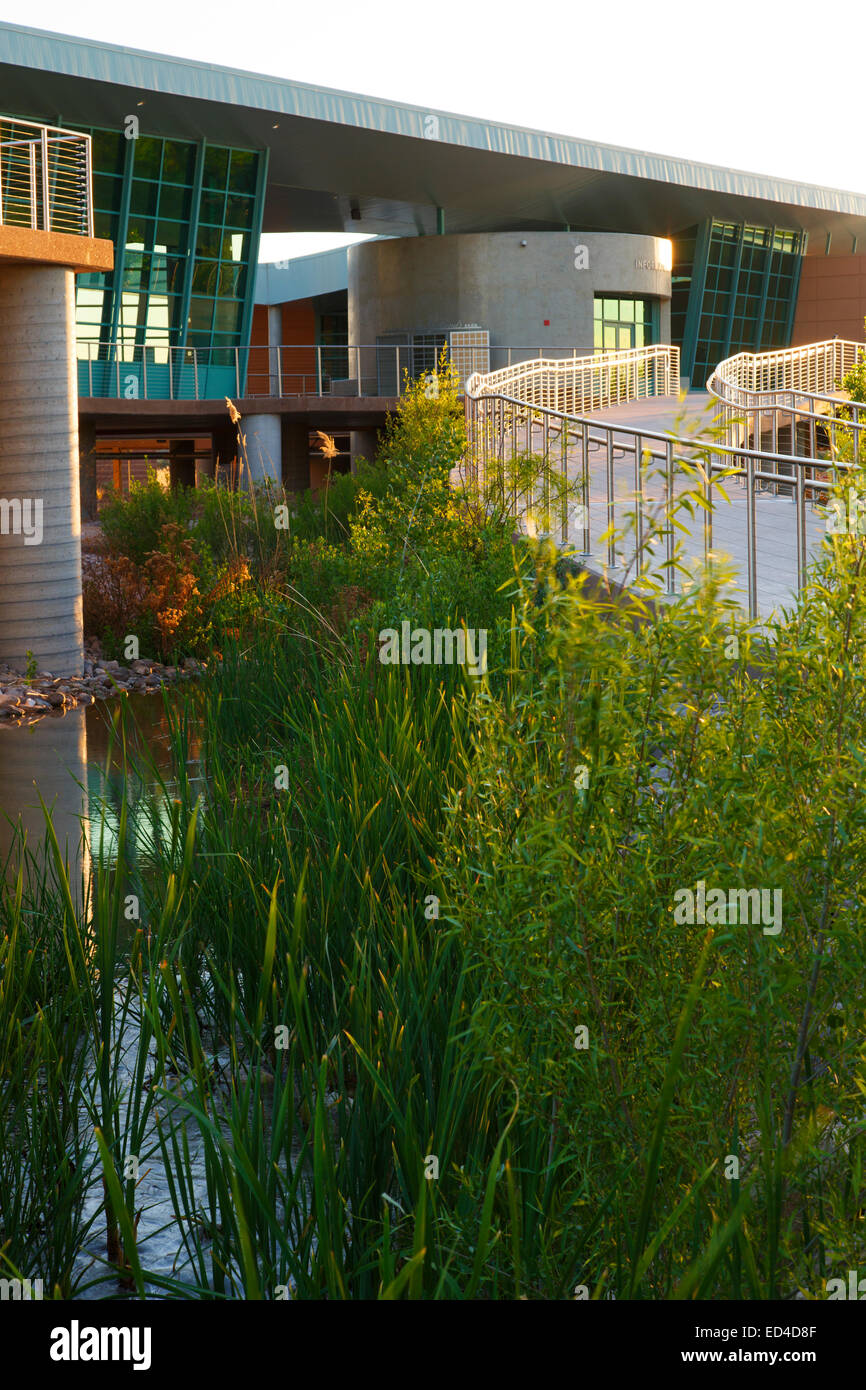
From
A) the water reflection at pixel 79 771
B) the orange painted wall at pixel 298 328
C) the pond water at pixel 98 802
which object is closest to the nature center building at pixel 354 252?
the orange painted wall at pixel 298 328

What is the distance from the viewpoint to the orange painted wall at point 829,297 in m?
50.8

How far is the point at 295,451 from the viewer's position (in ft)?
111

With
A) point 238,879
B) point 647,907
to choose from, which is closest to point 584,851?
point 647,907

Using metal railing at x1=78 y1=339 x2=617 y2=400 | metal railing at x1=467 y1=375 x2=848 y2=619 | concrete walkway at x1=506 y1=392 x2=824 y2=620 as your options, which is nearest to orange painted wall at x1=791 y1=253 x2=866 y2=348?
metal railing at x1=78 y1=339 x2=617 y2=400

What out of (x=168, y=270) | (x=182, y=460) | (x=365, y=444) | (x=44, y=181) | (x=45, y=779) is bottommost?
(x=45, y=779)

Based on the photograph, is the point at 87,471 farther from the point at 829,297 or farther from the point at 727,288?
the point at 829,297

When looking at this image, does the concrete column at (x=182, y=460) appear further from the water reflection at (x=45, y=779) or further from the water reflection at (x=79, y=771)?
the water reflection at (x=45, y=779)

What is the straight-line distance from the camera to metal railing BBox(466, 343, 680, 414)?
2812 centimetres

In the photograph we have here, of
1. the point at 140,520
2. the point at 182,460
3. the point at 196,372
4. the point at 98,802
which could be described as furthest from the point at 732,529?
the point at 182,460

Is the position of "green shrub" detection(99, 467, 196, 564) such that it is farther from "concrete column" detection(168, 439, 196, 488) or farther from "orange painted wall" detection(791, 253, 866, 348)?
"orange painted wall" detection(791, 253, 866, 348)

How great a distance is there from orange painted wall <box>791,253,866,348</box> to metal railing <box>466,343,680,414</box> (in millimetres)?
15022

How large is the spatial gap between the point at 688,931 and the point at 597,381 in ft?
105

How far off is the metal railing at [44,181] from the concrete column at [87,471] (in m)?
4.82

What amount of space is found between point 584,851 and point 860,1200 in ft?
2.63
